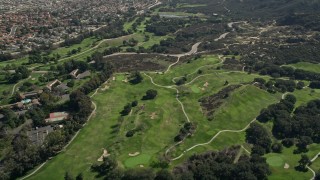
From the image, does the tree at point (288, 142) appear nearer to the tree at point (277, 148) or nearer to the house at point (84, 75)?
the tree at point (277, 148)

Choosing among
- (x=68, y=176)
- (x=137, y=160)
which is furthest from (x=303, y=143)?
(x=68, y=176)

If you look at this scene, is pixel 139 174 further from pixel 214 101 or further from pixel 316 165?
pixel 214 101

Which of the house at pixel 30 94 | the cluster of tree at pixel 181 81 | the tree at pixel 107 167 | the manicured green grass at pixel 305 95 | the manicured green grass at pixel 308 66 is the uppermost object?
the tree at pixel 107 167

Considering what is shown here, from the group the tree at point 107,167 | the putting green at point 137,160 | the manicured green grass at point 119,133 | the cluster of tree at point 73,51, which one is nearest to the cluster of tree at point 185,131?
the manicured green grass at point 119,133

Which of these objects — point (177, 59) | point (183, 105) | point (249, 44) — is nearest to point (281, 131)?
point (183, 105)

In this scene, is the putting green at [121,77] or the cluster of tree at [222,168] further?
the putting green at [121,77]

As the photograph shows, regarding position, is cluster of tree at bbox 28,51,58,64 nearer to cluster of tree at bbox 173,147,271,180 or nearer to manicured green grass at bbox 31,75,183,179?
manicured green grass at bbox 31,75,183,179

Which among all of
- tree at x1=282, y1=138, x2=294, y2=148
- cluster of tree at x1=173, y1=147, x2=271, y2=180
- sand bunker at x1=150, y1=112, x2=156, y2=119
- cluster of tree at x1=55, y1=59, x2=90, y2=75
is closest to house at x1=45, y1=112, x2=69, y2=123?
sand bunker at x1=150, y1=112, x2=156, y2=119
